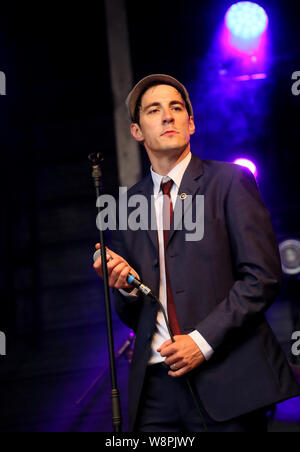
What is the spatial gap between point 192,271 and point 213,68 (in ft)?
7.52

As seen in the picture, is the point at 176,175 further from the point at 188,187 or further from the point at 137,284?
the point at 137,284

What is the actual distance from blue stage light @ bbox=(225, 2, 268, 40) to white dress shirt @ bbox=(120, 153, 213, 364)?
1866mm

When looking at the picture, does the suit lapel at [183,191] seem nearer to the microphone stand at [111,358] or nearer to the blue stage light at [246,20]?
the microphone stand at [111,358]

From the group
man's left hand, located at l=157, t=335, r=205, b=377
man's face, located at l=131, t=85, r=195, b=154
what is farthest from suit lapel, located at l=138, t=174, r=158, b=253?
man's left hand, located at l=157, t=335, r=205, b=377

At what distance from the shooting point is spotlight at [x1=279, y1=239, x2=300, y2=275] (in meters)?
3.20

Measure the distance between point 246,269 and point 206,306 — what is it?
0.17 m

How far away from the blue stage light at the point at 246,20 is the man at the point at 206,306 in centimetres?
187

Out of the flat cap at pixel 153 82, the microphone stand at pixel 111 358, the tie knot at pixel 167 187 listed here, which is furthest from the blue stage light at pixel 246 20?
the microphone stand at pixel 111 358

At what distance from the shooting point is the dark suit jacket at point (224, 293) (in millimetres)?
1521

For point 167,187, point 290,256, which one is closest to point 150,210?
point 167,187

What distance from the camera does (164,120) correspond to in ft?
6.50
